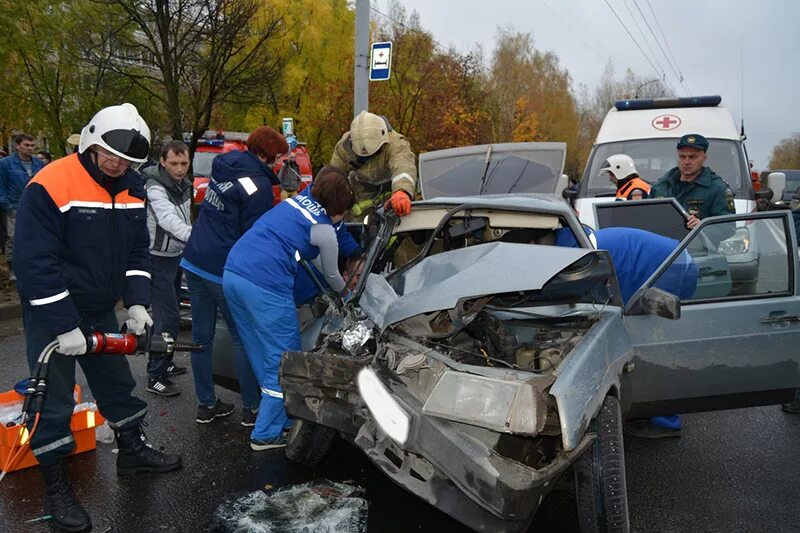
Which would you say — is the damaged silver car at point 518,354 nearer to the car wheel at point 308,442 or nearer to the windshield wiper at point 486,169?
the car wheel at point 308,442

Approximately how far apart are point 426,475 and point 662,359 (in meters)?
1.65

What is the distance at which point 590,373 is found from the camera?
109 inches

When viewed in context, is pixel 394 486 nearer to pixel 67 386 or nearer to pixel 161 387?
pixel 67 386

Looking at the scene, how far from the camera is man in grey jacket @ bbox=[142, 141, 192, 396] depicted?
192 inches

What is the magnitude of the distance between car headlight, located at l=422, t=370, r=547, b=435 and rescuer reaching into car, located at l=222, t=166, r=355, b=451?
120 cm

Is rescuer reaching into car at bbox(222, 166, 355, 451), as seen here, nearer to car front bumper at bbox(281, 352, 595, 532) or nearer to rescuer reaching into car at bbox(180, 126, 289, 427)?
rescuer reaching into car at bbox(180, 126, 289, 427)

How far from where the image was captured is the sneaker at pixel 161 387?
513 cm

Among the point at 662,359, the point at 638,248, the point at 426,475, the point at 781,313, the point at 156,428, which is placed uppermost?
the point at 638,248

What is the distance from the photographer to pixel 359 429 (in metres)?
2.92

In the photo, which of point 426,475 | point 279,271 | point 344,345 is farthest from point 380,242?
point 426,475

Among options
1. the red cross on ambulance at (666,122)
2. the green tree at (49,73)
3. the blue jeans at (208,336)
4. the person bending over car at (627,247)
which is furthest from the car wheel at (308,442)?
the green tree at (49,73)

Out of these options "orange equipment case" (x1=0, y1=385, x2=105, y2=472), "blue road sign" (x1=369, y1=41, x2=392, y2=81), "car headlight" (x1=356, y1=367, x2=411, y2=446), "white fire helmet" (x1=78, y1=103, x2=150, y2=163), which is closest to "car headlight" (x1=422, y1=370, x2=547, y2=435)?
"car headlight" (x1=356, y1=367, x2=411, y2=446)

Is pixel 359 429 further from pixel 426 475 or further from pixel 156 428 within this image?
pixel 156 428

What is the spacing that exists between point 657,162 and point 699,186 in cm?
285
